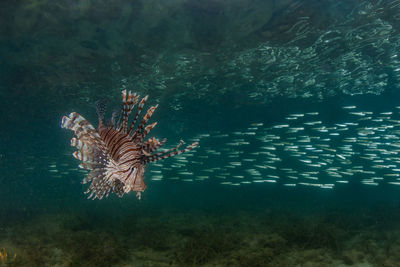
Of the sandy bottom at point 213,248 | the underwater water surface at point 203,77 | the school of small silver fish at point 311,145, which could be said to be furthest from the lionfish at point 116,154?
the school of small silver fish at point 311,145

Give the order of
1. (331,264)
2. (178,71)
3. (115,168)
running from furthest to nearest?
(178,71)
(331,264)
(115,168)

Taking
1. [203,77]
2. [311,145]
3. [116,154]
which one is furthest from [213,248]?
[311,145]

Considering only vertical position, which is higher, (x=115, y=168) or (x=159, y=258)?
(x=115, y=168)

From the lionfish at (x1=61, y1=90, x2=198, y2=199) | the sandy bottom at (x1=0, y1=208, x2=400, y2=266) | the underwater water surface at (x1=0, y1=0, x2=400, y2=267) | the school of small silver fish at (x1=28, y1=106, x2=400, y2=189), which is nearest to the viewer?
the lionfish at (x1=61, y1=90, x2=198, y2=199)

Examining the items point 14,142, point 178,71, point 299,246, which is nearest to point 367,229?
point 299,246

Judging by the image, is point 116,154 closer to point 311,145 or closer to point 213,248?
point 213,248

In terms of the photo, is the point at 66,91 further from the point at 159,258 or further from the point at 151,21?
the point at 159,258

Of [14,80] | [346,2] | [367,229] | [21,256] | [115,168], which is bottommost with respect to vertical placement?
[367,229]

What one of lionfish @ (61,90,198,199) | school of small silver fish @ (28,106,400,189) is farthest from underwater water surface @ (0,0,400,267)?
lionfish @ (61,90,198,199)

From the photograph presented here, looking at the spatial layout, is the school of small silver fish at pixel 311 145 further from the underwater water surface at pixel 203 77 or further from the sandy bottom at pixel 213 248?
the sandy bottom at pixel 213 248

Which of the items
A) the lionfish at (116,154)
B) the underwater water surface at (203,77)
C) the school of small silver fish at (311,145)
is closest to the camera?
the lionfish at (116,154)

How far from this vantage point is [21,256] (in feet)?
22.9

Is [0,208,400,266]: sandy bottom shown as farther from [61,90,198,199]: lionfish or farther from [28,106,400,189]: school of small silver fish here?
[28,106,400,189]: school of small silver fish

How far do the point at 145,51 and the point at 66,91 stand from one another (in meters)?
6.60
